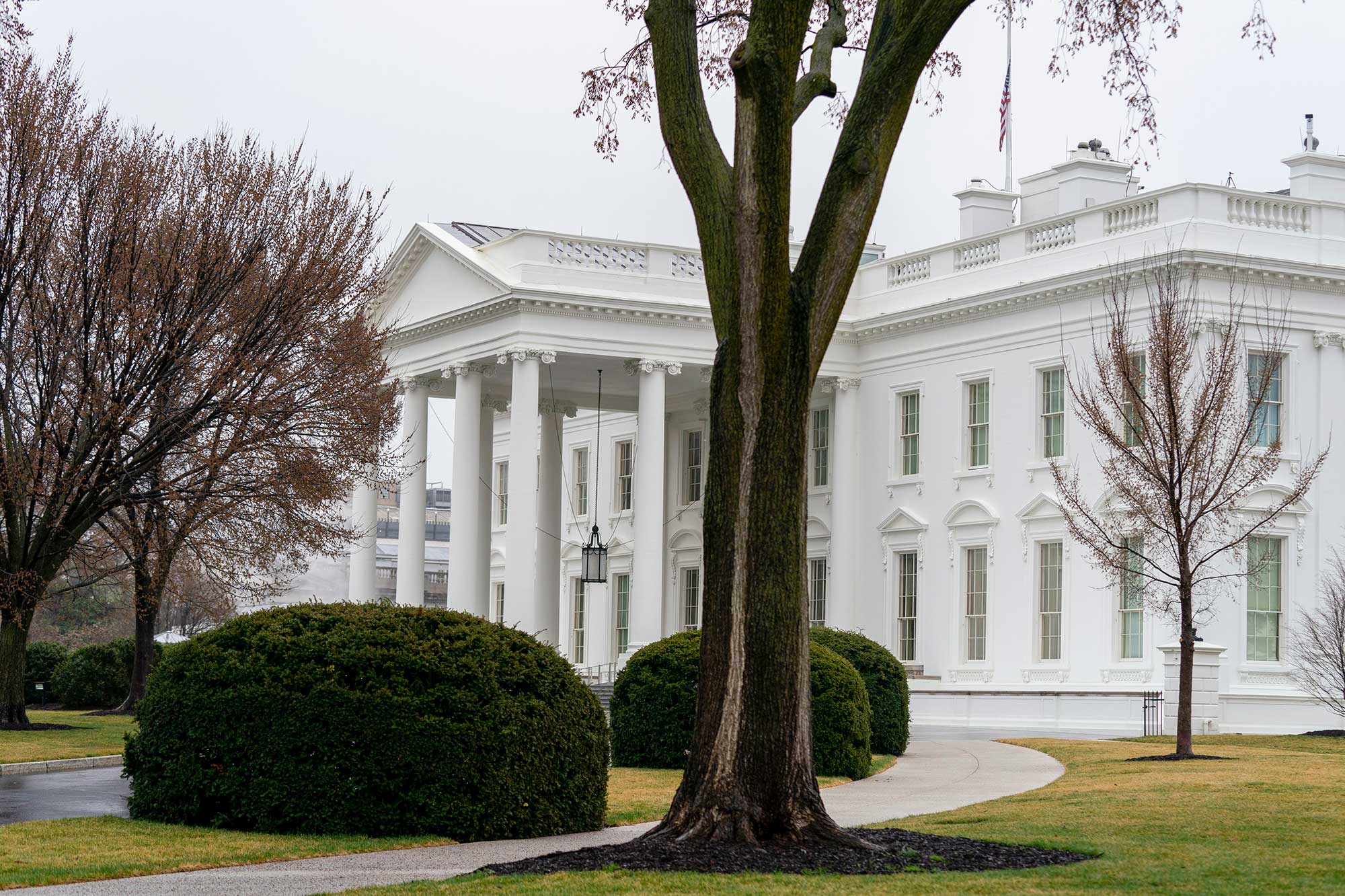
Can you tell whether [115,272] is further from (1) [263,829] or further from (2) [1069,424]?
(2) [1069,424]

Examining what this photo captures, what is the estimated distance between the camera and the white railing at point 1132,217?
116 feet

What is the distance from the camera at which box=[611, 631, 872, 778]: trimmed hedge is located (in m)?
21.3

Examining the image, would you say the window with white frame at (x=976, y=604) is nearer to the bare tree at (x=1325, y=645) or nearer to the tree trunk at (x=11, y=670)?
the bare tree at (x=1325, y=645)

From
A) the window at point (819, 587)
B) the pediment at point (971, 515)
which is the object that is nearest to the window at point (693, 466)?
the window at point (819, 587)

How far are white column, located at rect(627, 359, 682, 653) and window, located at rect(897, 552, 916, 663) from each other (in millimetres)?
5697

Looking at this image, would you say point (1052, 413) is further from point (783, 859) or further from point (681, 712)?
point (783, 859)

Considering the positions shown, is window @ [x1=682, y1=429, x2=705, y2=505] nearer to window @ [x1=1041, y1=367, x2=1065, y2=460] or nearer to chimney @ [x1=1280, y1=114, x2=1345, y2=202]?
window @ [x1=1041, y1=367, x2=1065, y2=460]

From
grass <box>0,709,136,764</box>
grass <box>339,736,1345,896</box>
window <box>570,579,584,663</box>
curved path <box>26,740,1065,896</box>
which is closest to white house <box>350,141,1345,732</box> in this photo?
window <box>570,579,584,663</box>

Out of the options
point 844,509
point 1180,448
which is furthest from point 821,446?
point 1180,448

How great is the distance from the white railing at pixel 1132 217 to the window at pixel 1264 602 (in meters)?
6.78

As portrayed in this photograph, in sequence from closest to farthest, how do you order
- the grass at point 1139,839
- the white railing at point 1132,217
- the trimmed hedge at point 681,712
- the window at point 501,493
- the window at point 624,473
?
1. the grass at point 1139,839
2. the trimmed hedge at point 681,712
3. the white railing at point 1132,217
4. the window at point 624,473
5. the window at point 501,493

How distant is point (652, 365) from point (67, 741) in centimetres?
1897

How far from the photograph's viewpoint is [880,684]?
84.1ft

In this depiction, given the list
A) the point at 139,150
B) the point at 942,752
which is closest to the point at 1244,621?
the point at 942,752
